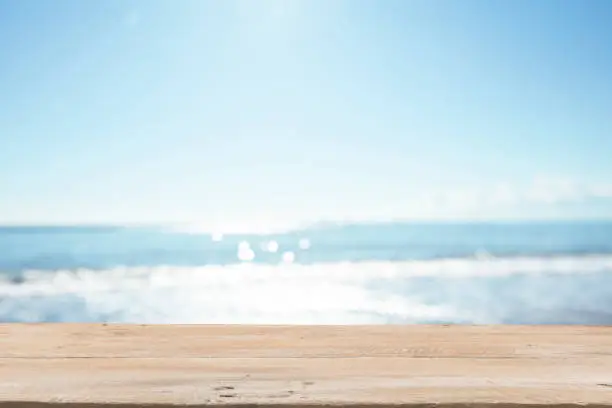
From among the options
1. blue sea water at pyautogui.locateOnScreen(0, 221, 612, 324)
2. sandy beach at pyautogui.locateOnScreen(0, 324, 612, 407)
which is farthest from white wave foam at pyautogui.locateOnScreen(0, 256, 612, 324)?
sandy beach at pyautogui.locateOnScreen(0, 324, 612, 407)

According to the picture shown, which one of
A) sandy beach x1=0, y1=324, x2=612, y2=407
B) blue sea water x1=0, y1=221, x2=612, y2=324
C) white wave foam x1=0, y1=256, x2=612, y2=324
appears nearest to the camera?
sandy beach x1=0, y1=324, x2=612, y2=407

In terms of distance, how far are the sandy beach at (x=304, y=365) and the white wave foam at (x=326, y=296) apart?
318 cm

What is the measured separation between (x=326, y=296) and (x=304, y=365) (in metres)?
4.87

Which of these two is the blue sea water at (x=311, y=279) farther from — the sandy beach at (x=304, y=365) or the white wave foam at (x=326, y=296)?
the sandy beach at (x=304, y=365)

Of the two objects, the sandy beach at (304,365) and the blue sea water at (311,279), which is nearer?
the sandy beach at (304,365)

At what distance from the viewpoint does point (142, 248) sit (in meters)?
12.8

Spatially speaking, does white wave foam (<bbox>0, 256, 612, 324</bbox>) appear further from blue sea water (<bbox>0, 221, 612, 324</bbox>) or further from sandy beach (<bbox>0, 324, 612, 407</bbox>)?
sandy beach (<bbox>0, 324, 612, 407</bbox>)

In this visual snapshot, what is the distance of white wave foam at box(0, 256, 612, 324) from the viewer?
4.30 m

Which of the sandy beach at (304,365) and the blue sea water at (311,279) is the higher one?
the blue sea water at (311,279)

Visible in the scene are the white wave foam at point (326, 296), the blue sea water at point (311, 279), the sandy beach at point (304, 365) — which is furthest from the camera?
the blue sea water at point (311, 279)

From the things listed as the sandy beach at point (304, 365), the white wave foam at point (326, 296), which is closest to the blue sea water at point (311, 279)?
the white wave foam at point (326, 296)

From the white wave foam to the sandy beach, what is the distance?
3178 millimetres

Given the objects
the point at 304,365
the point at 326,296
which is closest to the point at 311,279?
the point at 326,296

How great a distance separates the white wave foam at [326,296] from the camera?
14.1 ft
